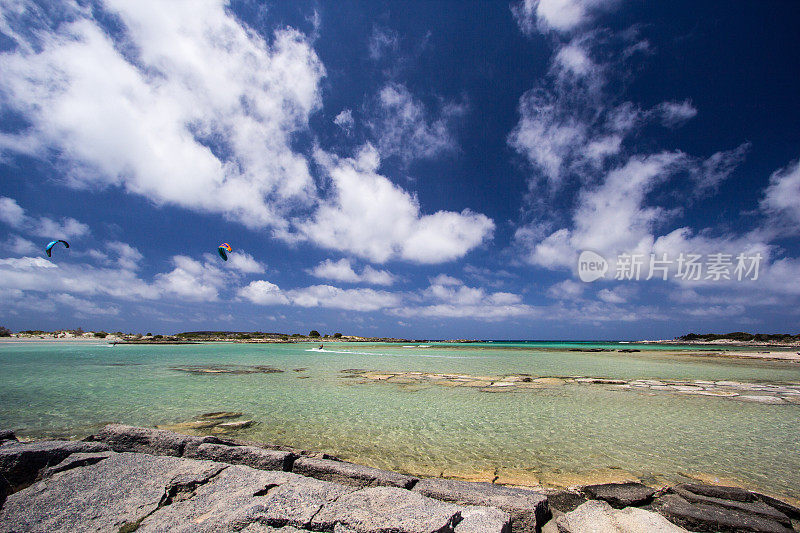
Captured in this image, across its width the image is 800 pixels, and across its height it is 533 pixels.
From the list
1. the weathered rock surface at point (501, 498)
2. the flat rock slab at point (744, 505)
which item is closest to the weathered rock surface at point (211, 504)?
the weathered rock surface at point (501, 498)

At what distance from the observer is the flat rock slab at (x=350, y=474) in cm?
420

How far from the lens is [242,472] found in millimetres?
4395

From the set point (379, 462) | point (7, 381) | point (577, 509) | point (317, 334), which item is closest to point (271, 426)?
point (379, 462)

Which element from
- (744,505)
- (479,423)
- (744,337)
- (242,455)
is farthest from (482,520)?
(744,337)

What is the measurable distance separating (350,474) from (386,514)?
1.38m

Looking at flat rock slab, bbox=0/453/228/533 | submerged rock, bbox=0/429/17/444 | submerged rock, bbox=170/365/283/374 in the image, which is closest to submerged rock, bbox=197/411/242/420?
submerged rock, bbox=0/429/17/444

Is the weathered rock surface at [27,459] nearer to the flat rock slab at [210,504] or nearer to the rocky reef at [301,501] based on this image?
the rocky reef at [301,501]

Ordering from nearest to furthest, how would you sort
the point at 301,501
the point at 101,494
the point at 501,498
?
1. the point at 301,501
2. the point at 501,498
3. the point at 101,494

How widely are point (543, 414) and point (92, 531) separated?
375 inches

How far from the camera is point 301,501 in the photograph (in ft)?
11.7

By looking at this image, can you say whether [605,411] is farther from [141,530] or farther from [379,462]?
[141,530]

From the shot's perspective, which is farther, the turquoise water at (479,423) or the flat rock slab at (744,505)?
the turquoise water at (479,423)

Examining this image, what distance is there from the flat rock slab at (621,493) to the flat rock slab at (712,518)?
0.15m

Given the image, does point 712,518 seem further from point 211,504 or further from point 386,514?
point 211,504
